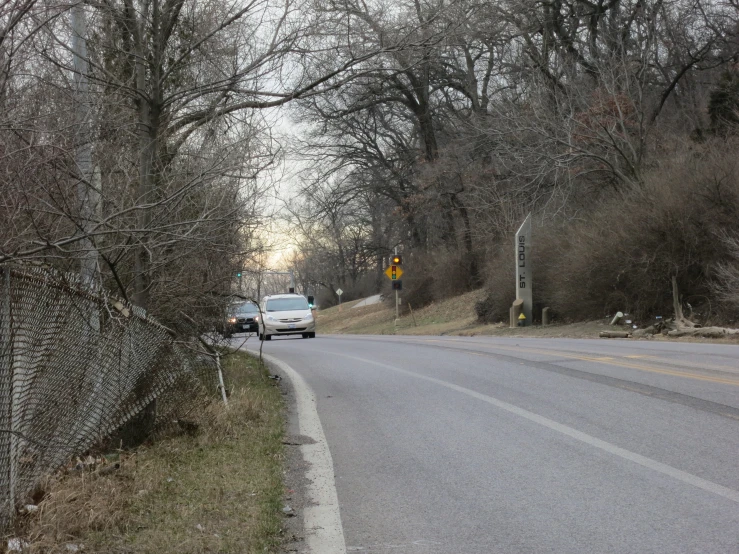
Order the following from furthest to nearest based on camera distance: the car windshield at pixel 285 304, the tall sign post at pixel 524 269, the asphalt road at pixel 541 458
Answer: the car windshield at pixel 285 304 < the tall sign post at pixel 524 269 < the asphalt road at pixel 541 458

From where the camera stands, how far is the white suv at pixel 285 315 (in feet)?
106

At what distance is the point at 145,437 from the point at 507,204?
103ft

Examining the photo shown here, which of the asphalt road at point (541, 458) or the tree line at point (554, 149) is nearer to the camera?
the asphalt road at point (541, 458)

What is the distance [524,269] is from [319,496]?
85.7ft

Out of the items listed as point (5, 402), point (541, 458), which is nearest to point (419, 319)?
point (541, 458)

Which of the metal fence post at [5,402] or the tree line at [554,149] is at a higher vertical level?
the tree line at [554,149]

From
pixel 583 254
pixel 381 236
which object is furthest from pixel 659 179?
pixel 381 236

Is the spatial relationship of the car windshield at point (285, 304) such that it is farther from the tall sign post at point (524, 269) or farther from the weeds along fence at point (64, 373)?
the weeds along fence at point (64, 373)

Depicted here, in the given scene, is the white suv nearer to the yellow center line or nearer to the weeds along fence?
the yellow center line

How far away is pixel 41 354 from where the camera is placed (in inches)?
209

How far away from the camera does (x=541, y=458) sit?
7160mm

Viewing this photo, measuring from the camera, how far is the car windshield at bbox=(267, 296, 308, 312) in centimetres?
3262

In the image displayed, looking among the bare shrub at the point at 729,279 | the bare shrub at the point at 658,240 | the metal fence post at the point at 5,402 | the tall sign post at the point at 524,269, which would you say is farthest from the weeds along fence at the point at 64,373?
the tall sign post at the point at 524,269

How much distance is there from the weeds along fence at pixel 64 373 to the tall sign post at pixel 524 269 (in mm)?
23398
